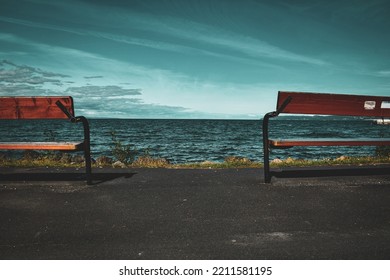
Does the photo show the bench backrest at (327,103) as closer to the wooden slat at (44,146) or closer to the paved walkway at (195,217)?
the paved walkway at (195,217)

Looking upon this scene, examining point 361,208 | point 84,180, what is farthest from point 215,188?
point 84,180

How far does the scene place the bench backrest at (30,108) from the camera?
4.45 meters

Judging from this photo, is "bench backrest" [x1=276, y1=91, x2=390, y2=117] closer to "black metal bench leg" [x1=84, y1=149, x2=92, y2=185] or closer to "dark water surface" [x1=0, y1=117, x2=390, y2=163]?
"black metal bench leg" [x1=84, y1=149, x2=92, y2=185]

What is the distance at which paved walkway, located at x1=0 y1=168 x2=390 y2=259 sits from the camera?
2582 millimetres

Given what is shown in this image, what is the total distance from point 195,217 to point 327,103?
2742 mm

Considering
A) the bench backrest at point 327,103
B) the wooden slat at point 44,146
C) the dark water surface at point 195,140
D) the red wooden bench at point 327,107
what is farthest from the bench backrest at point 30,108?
the dark water surface at point 195,140

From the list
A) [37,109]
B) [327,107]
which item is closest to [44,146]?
[37,109]

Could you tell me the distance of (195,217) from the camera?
134 inches

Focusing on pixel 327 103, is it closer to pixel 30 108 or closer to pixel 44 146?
pixel 44 146

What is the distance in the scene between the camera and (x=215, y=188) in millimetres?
4605

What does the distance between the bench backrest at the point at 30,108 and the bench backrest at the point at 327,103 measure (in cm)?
337

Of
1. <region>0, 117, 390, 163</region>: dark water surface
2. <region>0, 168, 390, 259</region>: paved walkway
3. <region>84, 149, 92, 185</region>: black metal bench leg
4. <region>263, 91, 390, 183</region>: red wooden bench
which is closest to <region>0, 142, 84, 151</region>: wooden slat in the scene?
<region>84, 149, 92, 185</region>: black metal bench leg
